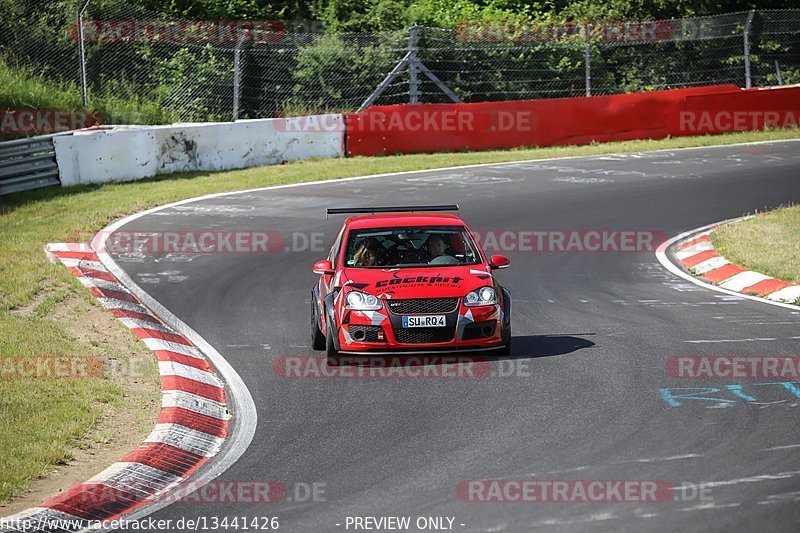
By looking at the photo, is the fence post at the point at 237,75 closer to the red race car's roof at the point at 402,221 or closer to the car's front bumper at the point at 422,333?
the red race car's roof at the point at 402,221

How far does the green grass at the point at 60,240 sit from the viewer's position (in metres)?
7.75

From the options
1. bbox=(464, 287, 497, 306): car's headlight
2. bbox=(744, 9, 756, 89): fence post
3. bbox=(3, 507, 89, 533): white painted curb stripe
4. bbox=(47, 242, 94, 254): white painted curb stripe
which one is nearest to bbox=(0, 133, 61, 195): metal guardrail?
bbox=(47, 242, 94, 254): white painted curb stripe

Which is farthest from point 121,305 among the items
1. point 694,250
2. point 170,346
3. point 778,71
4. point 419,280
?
point 778,71

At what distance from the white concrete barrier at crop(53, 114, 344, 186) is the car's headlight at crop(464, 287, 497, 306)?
41.3 feet

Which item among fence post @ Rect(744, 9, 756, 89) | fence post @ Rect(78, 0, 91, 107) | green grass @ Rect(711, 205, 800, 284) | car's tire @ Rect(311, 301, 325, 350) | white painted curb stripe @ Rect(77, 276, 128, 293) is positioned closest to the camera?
car's tire @ Rect(311, 301, 325, 350)

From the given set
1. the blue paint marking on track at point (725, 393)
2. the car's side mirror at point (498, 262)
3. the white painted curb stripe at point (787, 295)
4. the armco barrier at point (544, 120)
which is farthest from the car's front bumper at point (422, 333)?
the armco barrier at point (544, 120)

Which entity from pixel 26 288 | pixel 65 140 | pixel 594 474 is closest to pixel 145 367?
pixel 26 288

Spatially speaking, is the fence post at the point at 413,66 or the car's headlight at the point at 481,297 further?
the fence post at the point at 413,66

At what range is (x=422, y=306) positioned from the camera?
32.5 feet

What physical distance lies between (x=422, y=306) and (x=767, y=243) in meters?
7.35

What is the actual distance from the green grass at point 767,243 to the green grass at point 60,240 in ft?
26.5

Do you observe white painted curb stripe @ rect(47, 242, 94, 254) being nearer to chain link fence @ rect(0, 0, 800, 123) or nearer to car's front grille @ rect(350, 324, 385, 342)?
car's front grille @ rect(350, 324, 385, 342)

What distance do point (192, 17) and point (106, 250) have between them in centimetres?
1667

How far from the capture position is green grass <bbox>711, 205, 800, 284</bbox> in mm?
13977
